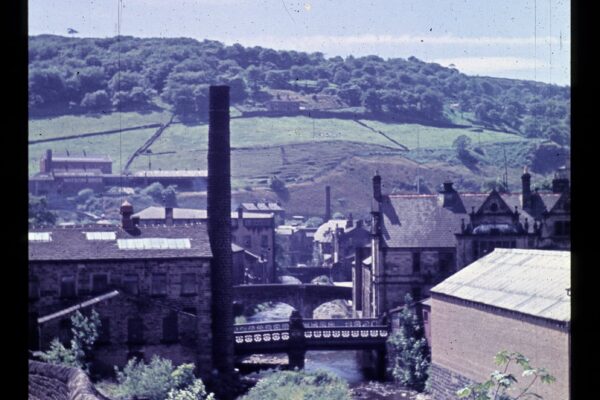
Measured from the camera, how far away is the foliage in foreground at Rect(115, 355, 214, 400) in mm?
32188

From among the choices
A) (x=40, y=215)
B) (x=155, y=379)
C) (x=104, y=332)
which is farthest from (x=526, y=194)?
(x=40, y=215)

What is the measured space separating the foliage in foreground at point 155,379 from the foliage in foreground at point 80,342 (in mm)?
1312

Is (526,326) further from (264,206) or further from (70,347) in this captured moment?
(264,206)

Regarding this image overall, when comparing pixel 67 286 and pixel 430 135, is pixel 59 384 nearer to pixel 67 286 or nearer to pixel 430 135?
pixel 67 286

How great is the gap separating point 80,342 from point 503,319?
14.9 meters

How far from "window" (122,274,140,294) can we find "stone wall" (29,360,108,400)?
24.0 metres

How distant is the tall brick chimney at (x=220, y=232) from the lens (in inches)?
1575

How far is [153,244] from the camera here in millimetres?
39562

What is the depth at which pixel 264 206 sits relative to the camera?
336 feet

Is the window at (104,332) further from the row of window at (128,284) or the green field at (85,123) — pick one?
the green field at (85,123)

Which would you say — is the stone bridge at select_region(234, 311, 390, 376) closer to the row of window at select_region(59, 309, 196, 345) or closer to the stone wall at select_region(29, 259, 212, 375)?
the stone wall at select_region(29, 259, 212, 375)

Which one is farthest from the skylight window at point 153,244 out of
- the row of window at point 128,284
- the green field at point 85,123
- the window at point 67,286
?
the green field at point 85,123

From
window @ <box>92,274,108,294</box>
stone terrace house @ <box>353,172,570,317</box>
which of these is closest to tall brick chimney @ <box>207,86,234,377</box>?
window @ <box>92,274,108,294</box>

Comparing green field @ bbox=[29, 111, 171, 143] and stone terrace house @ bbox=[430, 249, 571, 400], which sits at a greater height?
green field @ bbox=[29, 111, 171, 143]
